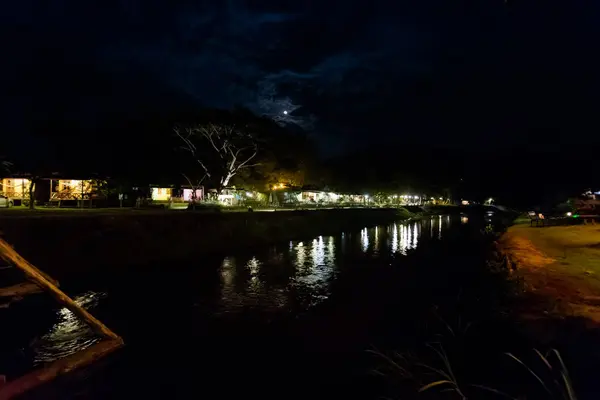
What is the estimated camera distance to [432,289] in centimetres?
1591

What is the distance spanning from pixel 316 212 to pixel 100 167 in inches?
835

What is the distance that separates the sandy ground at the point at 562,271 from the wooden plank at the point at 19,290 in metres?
10.2

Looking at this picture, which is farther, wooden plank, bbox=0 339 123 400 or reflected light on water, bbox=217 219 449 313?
reflected light on water, bbox=217 219 449 313

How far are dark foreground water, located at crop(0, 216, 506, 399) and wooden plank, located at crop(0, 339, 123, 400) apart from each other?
2.68 m

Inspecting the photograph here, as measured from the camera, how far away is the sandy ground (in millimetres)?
9578

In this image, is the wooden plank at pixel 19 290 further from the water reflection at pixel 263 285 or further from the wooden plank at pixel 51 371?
the water reflection at pixel 263 285

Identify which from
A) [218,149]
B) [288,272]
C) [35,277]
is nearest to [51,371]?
[35,277]

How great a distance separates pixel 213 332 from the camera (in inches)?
448

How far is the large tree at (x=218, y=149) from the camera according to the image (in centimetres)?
3918

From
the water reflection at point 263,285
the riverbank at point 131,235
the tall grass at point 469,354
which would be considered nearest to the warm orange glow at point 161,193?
the riverbank at point 131,235

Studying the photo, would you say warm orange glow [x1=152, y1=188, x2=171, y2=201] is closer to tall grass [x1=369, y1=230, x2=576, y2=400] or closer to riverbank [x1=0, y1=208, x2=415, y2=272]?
riverbank [x1=0, y1=208, x2=415, y2=272]

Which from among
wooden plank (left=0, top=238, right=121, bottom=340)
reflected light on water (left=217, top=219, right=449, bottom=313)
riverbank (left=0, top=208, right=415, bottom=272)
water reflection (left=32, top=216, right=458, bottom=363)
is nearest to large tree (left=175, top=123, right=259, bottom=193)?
riverbank (left=0, top=208, right=415, bottom=272)

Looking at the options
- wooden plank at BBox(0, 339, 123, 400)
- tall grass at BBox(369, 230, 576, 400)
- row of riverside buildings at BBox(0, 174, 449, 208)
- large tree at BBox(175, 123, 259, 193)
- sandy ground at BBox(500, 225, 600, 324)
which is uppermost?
large tree at BBox(175, 123, 259, 193)

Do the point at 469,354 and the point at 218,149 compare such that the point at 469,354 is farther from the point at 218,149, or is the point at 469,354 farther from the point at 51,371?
the point at 218,149
